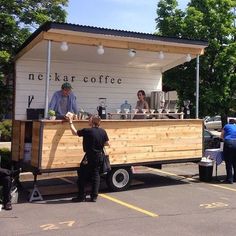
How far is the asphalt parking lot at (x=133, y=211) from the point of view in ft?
23.6

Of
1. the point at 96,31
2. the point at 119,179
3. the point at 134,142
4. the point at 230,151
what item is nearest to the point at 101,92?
the point at 134,142

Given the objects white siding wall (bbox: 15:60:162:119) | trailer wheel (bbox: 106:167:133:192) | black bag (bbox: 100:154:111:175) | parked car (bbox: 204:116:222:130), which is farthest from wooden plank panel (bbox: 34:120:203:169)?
parked car (bbox: 204:116:222:130)

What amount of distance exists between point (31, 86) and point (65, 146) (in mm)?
3019

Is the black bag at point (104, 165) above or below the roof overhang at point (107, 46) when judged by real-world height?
below

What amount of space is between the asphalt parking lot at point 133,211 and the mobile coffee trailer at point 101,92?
67 cm

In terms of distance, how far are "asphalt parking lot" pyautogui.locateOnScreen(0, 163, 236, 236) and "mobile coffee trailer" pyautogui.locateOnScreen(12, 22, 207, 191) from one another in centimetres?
67

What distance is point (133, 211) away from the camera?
8.44 m

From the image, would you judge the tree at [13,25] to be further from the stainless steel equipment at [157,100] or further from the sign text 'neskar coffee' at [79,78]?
the stainless steel equipment at [157,100]

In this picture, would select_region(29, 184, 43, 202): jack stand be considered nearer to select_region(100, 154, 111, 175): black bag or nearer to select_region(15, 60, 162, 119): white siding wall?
select_region(100, 154, 111, 175): black bag

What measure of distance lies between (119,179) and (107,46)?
3.01 m

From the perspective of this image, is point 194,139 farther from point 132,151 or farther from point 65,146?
point 65,146

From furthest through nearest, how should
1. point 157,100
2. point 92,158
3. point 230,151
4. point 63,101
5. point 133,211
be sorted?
point 157,100 → point 230,151 → point 63,101 → point 92,158 → point 133,211

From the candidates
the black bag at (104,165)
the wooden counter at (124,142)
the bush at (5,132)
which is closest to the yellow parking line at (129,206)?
the black bag at (104,165)

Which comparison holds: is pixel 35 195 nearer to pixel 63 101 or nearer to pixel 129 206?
pixel 129 206
